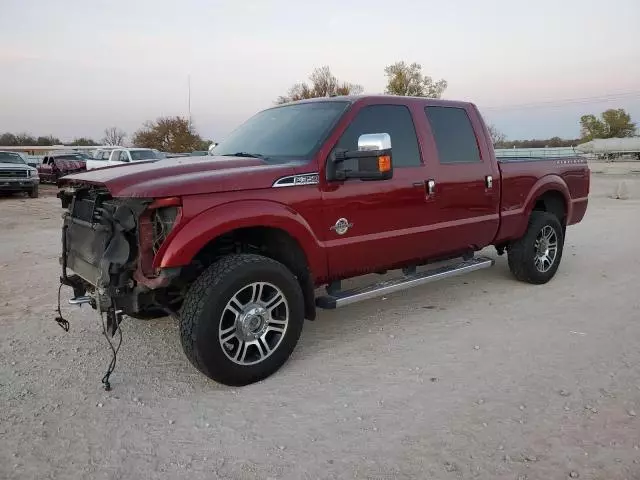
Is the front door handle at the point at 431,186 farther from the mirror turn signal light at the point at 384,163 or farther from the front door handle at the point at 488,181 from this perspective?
the mirror turn signal light at the point at 384,163

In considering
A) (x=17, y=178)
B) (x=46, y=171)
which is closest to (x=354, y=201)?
(x=17, y=178)

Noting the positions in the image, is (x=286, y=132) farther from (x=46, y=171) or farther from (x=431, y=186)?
(x=46, y=171)

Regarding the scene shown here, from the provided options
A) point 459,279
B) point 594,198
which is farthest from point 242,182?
point 594,198

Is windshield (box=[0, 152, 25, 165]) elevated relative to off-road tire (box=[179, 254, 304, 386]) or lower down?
elevated

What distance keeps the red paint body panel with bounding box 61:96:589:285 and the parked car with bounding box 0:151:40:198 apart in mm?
18634

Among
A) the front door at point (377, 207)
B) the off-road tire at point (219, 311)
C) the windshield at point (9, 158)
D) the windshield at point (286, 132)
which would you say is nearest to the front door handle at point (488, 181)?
the front door at point (377, 207)

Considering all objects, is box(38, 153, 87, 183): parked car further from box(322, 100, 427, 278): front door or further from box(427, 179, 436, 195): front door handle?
box(427, 179, 436, 195): front door handle

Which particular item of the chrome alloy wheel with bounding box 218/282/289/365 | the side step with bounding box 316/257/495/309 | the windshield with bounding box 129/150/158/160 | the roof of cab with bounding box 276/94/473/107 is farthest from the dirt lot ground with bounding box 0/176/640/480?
the windshield with bounding box 129/150/158/160

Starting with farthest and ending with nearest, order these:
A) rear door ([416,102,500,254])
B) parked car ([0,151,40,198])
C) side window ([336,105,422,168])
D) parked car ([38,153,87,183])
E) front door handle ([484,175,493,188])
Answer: parked car ([38,153,87,183])
parked car ([0,151,40,198])
front door handle ([484,175,493,188])
rear door ([416,102,500,254])
side window ([336,105,422,168])

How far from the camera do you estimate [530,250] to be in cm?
592

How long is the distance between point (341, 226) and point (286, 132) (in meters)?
0.99

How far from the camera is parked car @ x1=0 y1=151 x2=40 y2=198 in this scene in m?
19.9

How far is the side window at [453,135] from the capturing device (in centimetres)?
500

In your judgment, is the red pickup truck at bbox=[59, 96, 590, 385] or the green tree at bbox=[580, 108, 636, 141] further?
the green tree at bbox=[580, 108, 636, 141]
